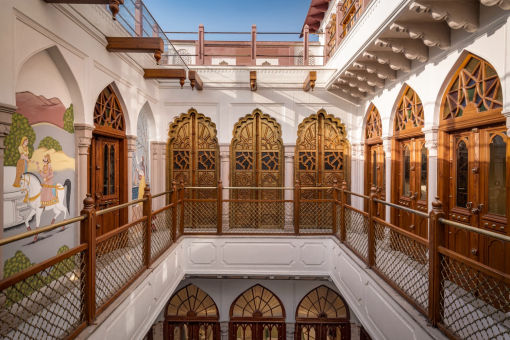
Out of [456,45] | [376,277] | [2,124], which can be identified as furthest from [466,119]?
[2,124]

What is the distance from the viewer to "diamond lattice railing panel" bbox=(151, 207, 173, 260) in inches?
194

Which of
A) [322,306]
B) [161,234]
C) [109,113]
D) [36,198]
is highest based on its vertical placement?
[109,113]

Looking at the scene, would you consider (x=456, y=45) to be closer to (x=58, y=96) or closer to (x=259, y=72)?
(x=259, y=72)

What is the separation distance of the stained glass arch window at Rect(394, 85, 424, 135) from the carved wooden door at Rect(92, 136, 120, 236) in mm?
5485

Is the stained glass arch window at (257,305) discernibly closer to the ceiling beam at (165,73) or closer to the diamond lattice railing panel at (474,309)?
the diamond lattice railing panel at (474,309)

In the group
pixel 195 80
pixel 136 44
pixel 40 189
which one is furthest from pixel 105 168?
pixel 195 80

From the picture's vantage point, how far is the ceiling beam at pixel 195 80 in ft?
21.4

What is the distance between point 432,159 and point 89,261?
479 cm

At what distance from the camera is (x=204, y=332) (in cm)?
741

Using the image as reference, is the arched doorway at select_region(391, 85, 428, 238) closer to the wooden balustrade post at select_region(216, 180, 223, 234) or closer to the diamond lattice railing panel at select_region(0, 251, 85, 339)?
the wooden balustrade post at select_region(216, 180, 223, 234)

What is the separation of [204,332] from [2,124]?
253 inches

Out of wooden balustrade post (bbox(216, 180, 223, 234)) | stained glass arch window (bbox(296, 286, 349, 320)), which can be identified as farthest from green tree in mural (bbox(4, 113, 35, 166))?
stained glass arch window (bbox(296, 286, 349, 320))

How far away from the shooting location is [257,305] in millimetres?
7539

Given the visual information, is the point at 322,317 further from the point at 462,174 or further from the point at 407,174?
the point at 462,174
